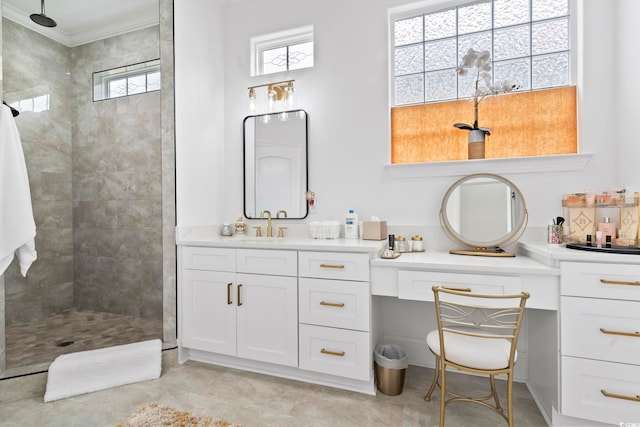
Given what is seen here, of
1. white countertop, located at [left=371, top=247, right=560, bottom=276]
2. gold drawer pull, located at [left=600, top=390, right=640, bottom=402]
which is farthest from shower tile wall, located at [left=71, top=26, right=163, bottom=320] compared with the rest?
gold drawer pull, located at [left=600, top=390, right=640, bottom=402]

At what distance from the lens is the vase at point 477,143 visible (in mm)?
2094

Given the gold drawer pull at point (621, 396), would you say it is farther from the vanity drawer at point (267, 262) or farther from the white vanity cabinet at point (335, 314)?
the vanity drawer at point (267, 262)

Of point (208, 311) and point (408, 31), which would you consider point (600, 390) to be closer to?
point (208, 311)

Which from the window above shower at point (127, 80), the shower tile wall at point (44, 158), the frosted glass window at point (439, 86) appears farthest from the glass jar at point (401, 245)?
the shower tile wall at point (44, 158)

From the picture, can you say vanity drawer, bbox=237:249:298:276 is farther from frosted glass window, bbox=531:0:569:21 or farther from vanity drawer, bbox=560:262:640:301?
frosted glass window, bbox=531:0:569:21

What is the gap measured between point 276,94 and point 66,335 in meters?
2.85

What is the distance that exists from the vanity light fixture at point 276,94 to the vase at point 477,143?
4.98 ft

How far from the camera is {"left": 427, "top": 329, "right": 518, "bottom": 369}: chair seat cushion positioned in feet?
4.63

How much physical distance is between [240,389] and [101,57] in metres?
3.73

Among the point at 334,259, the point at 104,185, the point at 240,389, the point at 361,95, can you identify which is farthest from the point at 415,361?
the point at 104,185

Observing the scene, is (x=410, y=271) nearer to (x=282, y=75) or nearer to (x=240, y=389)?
(x=240, y=389)

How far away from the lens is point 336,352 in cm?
193

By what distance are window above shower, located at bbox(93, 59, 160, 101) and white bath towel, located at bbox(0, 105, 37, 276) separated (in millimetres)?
1682

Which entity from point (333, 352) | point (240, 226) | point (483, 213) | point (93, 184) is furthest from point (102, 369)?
point (483, 213)
